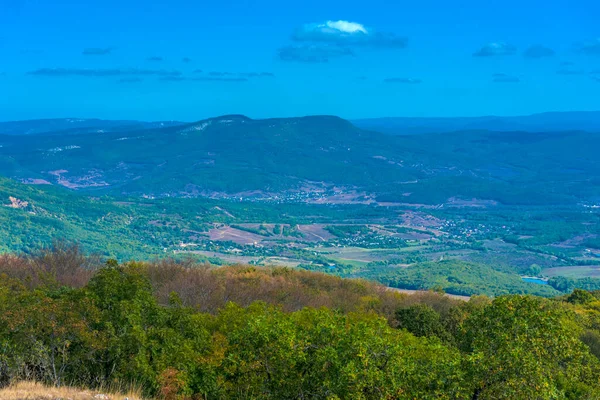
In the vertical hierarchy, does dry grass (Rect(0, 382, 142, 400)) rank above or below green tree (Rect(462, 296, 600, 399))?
below

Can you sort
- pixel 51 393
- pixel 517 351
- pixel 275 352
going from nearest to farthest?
pixel 517 351 → pixel 51 393 → pixel 275 352

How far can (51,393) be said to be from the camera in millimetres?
20422

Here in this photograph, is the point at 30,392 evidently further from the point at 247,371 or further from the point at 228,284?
the point at 228,284

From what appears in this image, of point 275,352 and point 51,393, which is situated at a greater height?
point 275,352

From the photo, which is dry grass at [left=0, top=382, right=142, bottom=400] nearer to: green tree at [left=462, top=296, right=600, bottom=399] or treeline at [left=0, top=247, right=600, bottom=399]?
treeline at [left=0, top=247, right=600, bottom=399]

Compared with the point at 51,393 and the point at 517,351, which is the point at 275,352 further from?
the point at 517,351

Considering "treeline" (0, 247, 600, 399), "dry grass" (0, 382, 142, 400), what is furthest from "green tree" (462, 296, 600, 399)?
"dry grass" (0, 382, 142, 400)

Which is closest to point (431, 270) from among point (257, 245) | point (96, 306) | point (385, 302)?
point (257, 245)

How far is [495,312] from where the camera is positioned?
2081cm

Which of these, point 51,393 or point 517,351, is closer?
point 517,351

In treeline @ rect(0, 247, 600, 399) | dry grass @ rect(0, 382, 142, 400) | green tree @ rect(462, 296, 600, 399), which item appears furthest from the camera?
dry grass @ rect(0, 382, 142, 400)

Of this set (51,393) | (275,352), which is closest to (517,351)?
(275,352)

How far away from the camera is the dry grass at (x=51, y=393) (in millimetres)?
20031

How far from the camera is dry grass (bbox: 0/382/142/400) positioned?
Answer: 65.7ft
